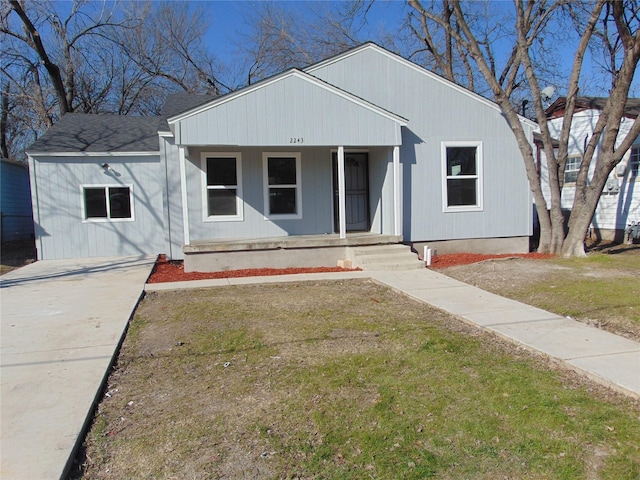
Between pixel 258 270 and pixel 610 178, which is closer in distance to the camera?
pixel 258 270

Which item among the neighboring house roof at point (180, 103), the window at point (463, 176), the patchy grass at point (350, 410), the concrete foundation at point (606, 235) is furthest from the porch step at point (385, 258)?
the concrete foundation at point (606, 235)

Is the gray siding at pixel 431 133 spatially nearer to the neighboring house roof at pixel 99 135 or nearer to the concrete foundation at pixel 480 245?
the concrete foundation at pixel 480 245

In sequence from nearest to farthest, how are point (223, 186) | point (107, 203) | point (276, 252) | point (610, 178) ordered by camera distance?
point (276, 252)
point (223, 186)
point (107, 203)
point (610, 178)

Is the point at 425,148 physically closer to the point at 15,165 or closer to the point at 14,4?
the point at 15,165

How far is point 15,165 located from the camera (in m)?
16.5

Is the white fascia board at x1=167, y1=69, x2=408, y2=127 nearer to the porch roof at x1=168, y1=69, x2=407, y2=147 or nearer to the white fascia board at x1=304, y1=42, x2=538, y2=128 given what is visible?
the porch roof at x1=168, y1=69, x2=407, y2=147

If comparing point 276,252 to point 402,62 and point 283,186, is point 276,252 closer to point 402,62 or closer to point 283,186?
point 283,186

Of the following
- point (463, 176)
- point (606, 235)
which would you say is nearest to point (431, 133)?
point (463, 176)

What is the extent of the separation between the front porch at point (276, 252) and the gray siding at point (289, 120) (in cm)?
213

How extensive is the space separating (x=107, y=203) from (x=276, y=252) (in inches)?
221

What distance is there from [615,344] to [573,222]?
7068mm

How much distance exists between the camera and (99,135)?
13.4m

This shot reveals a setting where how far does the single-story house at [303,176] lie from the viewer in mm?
9992

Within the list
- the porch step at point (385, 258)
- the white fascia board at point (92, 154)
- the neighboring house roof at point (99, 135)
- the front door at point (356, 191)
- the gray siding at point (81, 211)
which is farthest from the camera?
the neighboring house roof at point (99, 135)
